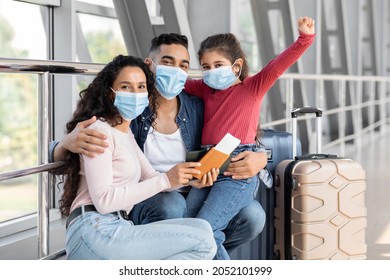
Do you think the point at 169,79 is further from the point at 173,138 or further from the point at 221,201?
the point at 221,201

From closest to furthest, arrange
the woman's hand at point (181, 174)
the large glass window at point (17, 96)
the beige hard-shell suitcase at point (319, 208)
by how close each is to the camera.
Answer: the woman's hand at point (181, 174), the beige hard-shell suitcase at point (319, 208), the large glass window at point (17, 96)

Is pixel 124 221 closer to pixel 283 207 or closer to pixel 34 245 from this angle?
pixel 283 207

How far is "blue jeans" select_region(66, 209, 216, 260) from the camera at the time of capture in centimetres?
170

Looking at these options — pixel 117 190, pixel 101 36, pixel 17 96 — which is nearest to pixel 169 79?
pixel 117 190

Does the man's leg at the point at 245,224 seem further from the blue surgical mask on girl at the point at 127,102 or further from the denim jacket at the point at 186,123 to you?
the blue surgical mask on girl at the point at 127,102

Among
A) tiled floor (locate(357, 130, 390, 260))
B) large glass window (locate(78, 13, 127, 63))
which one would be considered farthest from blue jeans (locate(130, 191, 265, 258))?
large glass window (locate(78, 13, 127, 63))

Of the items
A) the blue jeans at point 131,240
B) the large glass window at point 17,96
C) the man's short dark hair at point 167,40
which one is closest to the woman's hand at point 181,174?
the blue jeans at point 131,240

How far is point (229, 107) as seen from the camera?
214cm

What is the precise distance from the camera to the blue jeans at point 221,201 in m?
2.06

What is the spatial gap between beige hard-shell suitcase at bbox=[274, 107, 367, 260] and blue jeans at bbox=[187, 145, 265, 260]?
23cm

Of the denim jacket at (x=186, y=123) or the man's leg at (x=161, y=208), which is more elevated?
the denim jacket at (x=186, y=123)
